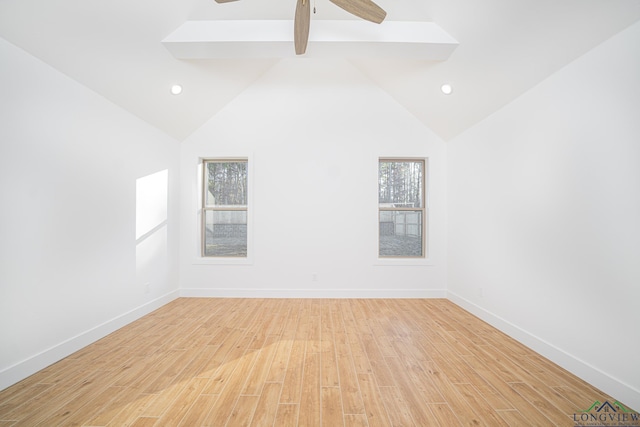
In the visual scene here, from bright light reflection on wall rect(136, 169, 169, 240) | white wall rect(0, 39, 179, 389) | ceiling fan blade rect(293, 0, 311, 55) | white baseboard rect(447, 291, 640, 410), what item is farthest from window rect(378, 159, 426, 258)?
white wall rect(0, 39, 179, 389)

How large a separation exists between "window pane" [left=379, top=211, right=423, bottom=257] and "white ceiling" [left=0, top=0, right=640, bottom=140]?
1.52 metres

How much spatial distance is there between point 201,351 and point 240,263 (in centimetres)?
174

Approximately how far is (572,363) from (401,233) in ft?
8.03

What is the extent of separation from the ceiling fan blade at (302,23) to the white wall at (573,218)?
216cm

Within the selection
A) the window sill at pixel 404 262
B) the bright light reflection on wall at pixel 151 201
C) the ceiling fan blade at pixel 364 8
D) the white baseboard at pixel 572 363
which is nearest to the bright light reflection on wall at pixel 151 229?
the bright light reflection on wall at pixel 151 201

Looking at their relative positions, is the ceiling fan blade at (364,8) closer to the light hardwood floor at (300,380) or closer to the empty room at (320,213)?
the empty room at (320,213)

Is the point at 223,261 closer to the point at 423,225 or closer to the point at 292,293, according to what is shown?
the point at 292,293

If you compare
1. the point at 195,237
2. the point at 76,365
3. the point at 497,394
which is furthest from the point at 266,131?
the point at 497,394

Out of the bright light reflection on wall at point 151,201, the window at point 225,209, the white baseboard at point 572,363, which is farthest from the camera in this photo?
the window at point 225,209

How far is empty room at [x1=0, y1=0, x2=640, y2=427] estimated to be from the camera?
1.79 meters

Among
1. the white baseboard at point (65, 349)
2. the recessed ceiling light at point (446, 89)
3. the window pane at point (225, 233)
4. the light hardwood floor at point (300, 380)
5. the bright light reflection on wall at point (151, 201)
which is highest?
the recessed ceiling light at point (446, 89)

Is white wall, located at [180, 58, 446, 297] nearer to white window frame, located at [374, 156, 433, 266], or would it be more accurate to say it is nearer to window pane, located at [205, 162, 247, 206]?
white window frame, located at [374, 156, 433, 266]

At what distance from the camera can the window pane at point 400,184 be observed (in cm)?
426

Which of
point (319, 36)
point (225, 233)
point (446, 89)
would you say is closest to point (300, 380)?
point (225, 233)
